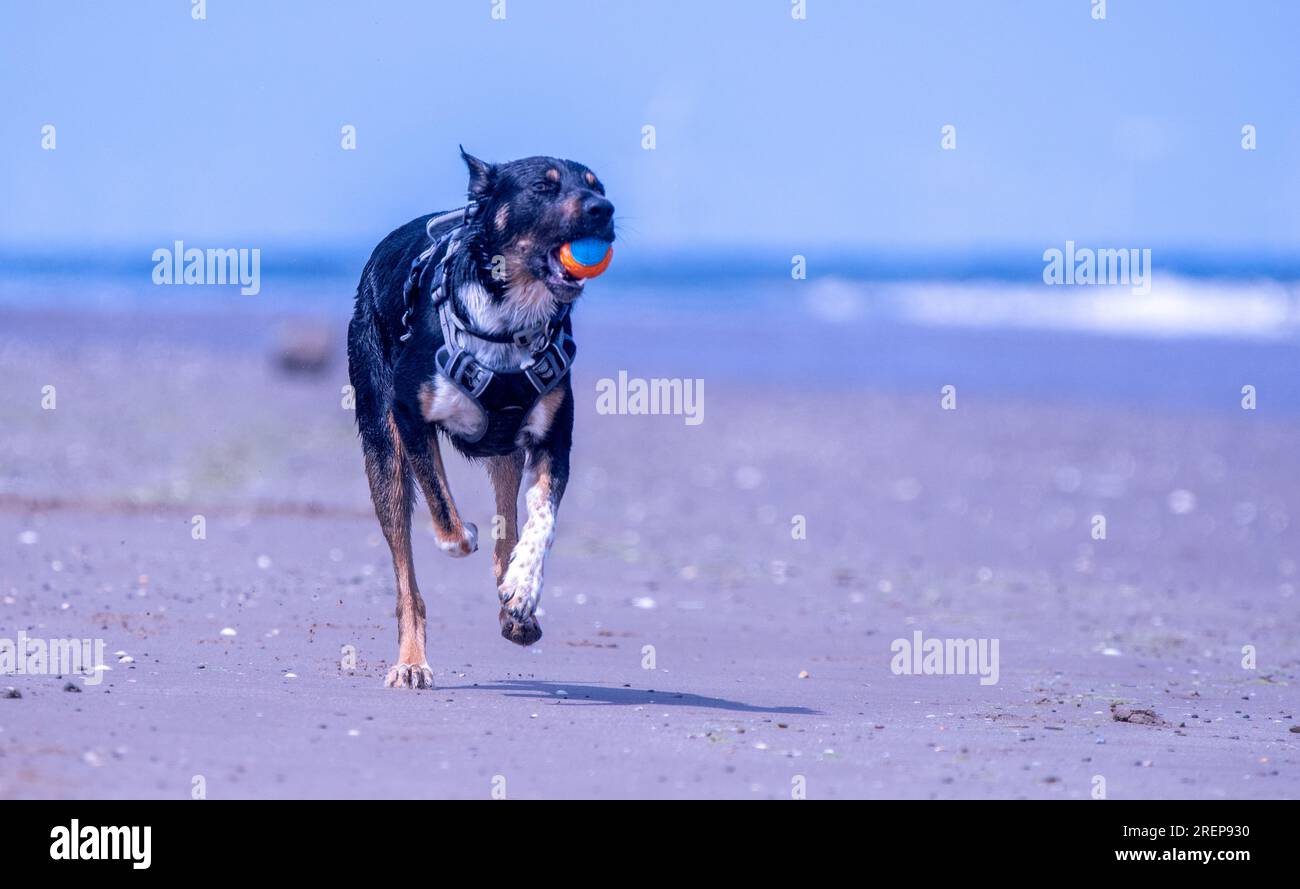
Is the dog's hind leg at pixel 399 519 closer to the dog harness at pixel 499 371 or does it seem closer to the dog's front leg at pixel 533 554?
the dog's front leg at pixel 533 554

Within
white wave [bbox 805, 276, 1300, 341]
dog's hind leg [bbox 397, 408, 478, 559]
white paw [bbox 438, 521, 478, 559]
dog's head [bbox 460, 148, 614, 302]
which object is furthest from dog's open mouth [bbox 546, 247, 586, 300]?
white wave [bbox 805, 276, 1300, 341]

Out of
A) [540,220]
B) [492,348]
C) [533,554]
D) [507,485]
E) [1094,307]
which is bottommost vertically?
[533,554]

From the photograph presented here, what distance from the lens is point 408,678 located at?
26.0ft

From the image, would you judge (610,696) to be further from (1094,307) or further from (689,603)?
(1094,307)

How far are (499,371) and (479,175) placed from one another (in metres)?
0.92

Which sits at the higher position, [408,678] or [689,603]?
[689,603]

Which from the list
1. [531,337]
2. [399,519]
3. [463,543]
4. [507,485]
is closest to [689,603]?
[507,485]

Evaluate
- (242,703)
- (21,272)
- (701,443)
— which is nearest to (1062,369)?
(701,443)

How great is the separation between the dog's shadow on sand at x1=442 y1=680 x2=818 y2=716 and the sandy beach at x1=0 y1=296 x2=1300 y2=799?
0.12ft

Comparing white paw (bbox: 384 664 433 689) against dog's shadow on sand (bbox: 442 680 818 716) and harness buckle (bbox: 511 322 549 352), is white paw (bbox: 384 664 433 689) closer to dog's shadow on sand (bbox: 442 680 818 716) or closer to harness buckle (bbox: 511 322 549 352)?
dog's shadow on sand (bbox: 442 680 818 716)

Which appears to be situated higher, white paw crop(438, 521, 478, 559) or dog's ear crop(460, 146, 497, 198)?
dog's ear crop(460, 146, 497, 198)

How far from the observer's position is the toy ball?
25.5ft

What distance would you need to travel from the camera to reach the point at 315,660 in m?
8.55
